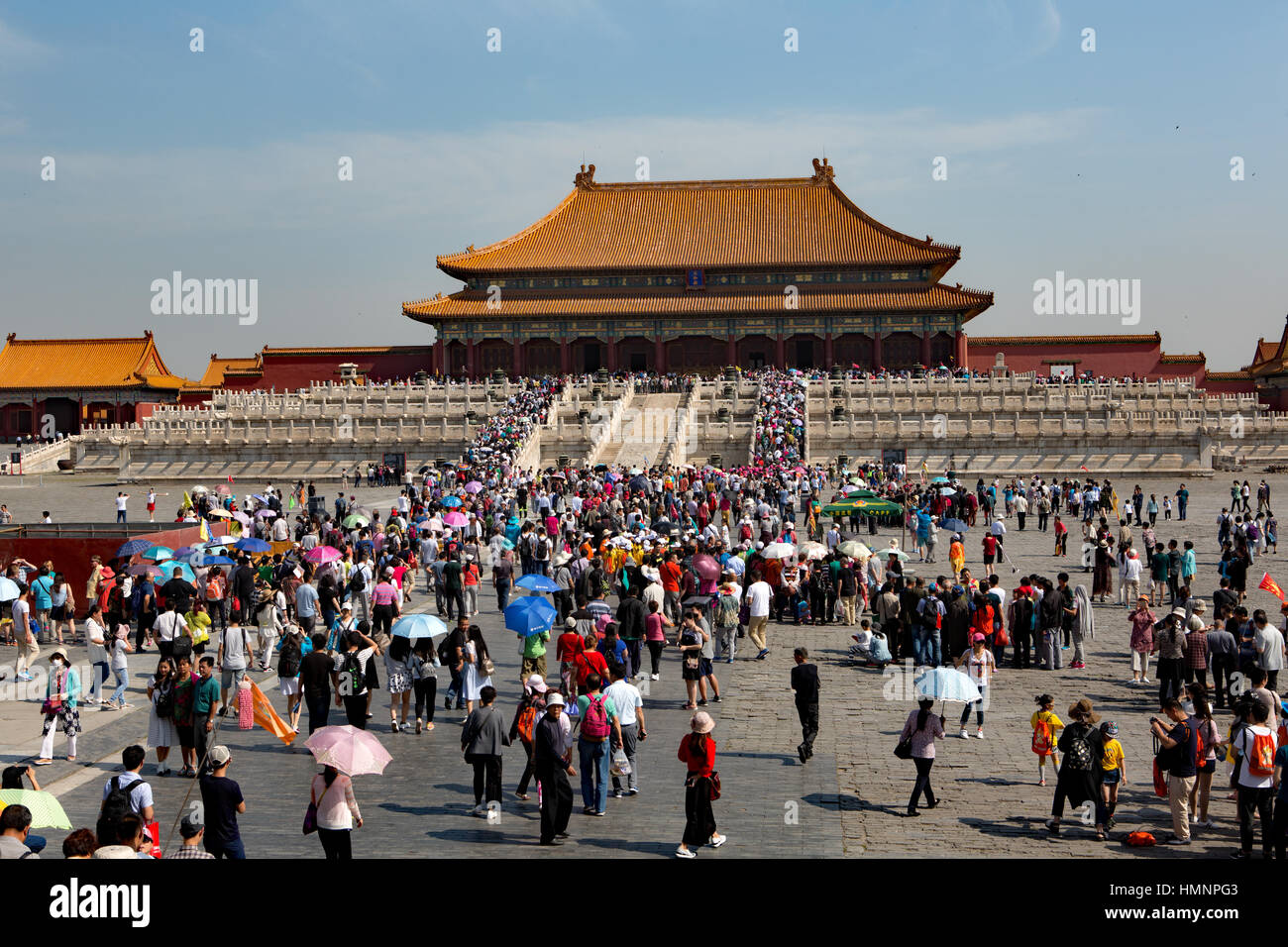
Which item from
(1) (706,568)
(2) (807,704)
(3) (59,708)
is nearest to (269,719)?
(3) (59,708)

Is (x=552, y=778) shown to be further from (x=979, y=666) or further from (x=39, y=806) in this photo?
(x=979, y=666)

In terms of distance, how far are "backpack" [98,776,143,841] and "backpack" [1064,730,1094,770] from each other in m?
6.93

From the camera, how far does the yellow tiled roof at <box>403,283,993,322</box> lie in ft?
220

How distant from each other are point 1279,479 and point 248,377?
50.0 metres

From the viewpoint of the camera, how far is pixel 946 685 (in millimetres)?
11852

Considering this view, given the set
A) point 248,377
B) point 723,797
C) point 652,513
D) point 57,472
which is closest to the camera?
point 723,797

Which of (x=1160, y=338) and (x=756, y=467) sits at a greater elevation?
(x=1160, y=338)

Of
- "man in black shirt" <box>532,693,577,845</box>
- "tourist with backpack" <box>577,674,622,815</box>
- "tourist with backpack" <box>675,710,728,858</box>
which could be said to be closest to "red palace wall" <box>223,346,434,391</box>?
"tourist with backpack" <box>577,674,622,815</box>

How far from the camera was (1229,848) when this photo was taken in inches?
396

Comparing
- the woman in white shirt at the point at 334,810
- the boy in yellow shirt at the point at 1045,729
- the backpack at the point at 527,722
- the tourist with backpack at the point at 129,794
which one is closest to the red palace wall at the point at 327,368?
the backpack at the point at 527,722

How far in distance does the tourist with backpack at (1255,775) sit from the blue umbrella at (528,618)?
6.99m

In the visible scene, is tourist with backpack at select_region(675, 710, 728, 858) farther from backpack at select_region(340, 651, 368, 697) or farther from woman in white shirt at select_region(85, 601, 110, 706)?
woman in white shirt at select_region(85, 601, 110, 706)

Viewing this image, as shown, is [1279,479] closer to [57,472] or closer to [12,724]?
[12,724]

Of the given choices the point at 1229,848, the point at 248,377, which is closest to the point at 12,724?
the point at 1229,848
